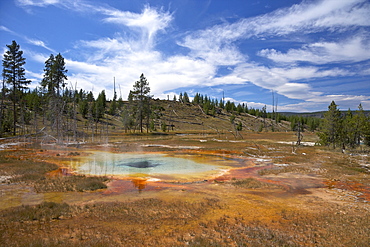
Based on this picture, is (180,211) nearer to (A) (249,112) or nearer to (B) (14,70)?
(B) (14,70)

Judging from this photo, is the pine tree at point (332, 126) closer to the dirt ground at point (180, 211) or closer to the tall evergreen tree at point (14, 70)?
the dirt ground at point (180, 211)

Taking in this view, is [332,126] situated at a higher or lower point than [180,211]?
higher

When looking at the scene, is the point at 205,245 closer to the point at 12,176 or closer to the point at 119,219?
the point at 119,219

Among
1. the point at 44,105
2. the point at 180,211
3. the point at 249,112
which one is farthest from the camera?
the point at 249,112

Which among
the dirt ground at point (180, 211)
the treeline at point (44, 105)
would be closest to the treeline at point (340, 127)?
the dirt ground at point (180, 211)

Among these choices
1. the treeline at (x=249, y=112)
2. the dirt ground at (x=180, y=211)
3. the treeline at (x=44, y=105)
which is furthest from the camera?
the treeline at (x=249, y=112)

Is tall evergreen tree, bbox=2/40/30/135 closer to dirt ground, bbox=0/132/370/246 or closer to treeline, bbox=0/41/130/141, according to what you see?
treeline, bbox=0/41/130/141

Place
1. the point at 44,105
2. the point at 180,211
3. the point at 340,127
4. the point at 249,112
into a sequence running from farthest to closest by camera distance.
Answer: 1. the point at 249,112
2. the point at 44,105
3. the point at 340,127
4. the point at 180,211

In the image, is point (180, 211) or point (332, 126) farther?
point (332, 126)

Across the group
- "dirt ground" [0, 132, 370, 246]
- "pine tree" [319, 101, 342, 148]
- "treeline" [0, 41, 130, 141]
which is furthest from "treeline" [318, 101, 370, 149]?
"treeline" [0, 41, 130, 141]

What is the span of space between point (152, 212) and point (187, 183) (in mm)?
6533

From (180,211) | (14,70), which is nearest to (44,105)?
(14,70)

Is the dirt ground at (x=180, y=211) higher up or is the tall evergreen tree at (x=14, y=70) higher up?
the tall evergreen tree at (x=14, y=70)

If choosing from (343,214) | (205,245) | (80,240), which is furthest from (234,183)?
(80,240)
